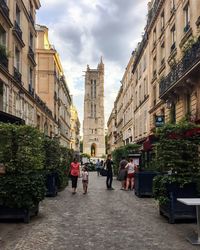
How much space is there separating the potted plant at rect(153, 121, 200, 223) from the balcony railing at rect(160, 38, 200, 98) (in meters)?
8.72

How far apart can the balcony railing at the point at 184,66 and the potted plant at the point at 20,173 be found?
10465 millimetres

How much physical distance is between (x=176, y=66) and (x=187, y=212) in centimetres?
1495

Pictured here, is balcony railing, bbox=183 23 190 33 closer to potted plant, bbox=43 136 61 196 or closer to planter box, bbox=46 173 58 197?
potted plant, bbox=43 136 61 196

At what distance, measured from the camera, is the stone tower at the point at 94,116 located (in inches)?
4759

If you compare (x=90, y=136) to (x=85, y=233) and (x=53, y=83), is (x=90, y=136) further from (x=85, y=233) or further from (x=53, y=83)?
(x=85, y=233)

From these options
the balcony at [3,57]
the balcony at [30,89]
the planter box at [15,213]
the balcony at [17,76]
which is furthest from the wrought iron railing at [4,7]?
the planter box at [15,213]

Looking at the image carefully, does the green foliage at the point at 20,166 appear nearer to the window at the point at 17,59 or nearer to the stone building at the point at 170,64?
the stone building at the point at 170,64

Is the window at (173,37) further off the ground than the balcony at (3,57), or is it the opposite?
the window at (173,37)

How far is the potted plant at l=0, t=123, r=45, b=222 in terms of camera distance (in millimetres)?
10047

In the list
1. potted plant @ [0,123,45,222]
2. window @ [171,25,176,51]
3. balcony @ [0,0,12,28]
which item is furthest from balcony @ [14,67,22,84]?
potted plant @ [0,123,45,222]

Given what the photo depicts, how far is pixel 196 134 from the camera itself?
10867 millimetres

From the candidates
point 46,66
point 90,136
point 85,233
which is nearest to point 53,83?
point 46,66

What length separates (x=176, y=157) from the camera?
35.0ft

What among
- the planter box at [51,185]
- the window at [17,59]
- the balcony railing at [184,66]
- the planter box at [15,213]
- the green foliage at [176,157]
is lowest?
the planter box at [15,213]
